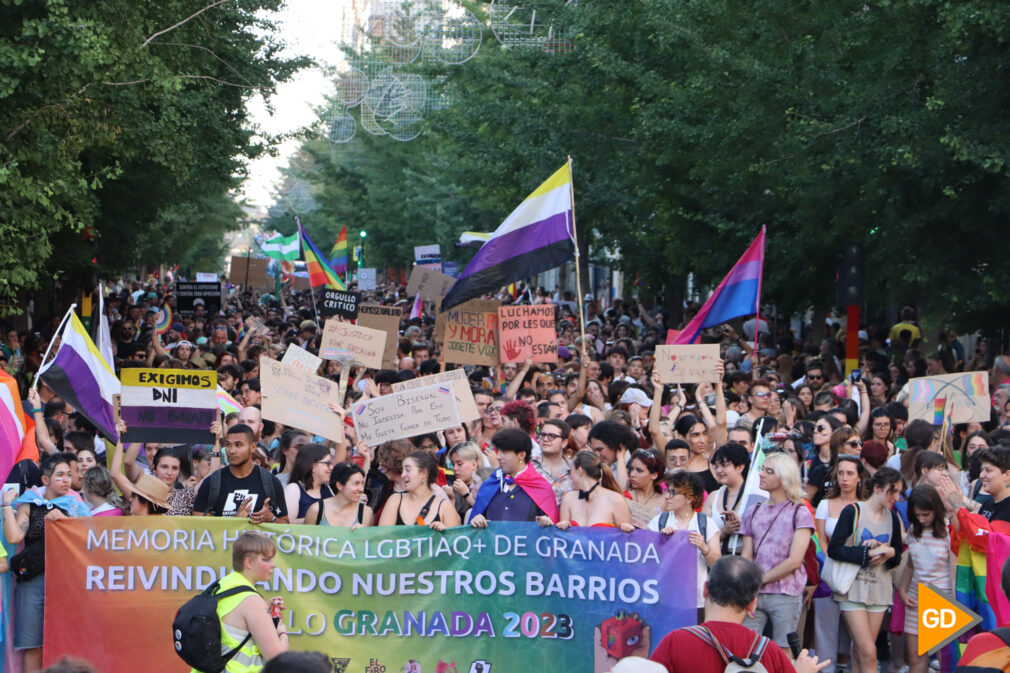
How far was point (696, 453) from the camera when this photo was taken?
9695 millimetres

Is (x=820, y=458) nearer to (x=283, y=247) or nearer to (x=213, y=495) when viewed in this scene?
(x=213, y=495)

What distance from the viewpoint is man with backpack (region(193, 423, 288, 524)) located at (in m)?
8.31

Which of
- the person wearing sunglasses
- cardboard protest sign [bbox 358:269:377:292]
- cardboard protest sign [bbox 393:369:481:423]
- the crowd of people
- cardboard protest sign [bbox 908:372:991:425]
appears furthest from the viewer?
cardboard protest sign [bbox 358:269:377:292]

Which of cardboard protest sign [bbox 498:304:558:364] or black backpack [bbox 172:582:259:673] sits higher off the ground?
cardboard protest sign [bbox 498:304:558:364]

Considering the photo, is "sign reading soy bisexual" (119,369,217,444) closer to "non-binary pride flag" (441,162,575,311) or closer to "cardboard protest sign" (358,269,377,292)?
"non-binary pride flag" (441,162,575,311)

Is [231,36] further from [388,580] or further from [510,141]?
[388,580]

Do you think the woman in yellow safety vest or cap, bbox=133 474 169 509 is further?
cap, bbox=133 474 169 509

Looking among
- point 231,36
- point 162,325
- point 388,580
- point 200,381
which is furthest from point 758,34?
point 388,580

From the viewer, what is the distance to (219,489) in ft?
27.5

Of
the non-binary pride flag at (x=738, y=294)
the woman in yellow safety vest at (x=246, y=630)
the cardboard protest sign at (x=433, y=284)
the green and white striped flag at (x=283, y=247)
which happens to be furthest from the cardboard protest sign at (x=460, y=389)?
the green and white striped flag at (x=283, y=247)

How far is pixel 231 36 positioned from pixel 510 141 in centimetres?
884

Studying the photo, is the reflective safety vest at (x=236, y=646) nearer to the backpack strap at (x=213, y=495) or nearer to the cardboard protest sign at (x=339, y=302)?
the backpack strap at (x=213, y=495)

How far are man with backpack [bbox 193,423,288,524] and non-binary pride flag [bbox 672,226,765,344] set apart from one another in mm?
7408

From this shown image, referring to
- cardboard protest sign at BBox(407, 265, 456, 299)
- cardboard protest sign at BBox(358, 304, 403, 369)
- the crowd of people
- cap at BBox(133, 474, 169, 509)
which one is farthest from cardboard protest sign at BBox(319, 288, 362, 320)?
cap at BBox(133, 474, 169, 509)
